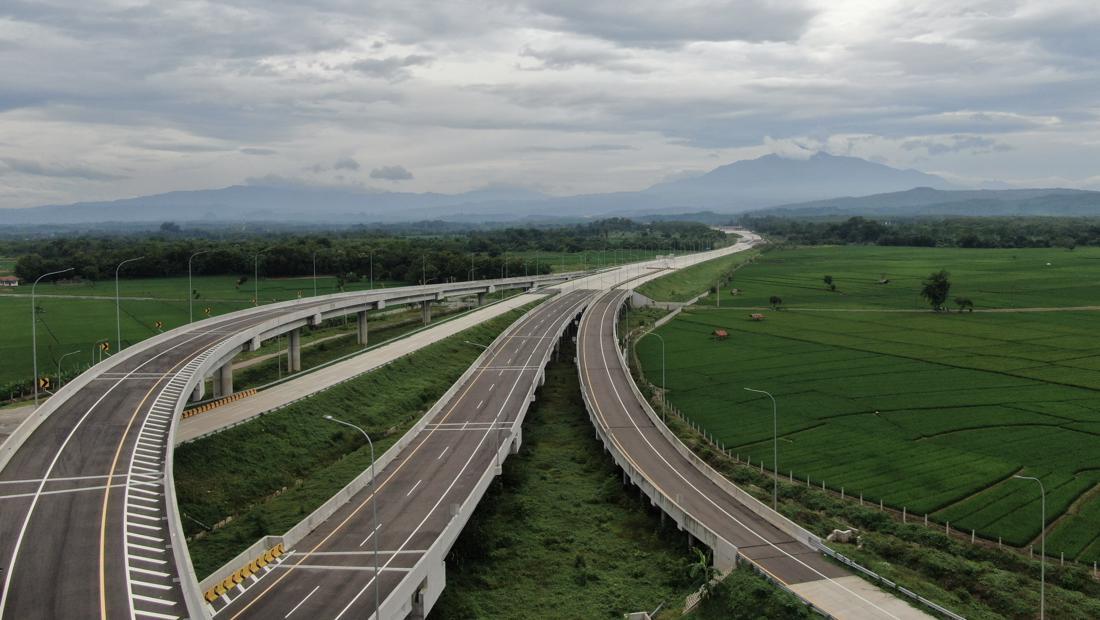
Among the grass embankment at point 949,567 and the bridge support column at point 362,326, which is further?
the bridge support column at point 362,326

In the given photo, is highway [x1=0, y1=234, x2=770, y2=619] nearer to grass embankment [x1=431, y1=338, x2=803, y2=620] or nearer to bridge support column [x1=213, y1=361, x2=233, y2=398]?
grass embankment [x1=431, y1=338, x2=803, y2=620]

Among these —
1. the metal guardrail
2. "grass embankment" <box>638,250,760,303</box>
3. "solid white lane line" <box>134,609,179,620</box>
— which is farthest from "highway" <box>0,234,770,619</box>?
"grass embankment" <box>638,250,760,303</box>

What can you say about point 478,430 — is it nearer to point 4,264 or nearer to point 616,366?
point 616,366

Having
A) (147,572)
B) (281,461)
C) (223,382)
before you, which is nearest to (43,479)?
(147,572)

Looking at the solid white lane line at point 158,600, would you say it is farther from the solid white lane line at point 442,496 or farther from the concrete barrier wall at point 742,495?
the concrete barrier wall at point 742,495

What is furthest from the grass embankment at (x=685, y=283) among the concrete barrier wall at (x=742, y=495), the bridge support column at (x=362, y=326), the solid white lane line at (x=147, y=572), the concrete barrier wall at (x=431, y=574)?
the solid white lane line at (x=147, y=572)

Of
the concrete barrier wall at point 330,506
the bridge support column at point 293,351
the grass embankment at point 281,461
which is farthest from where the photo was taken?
the bridge support column at point 293,351

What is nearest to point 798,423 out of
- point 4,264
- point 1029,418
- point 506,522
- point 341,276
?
point 1029,418
